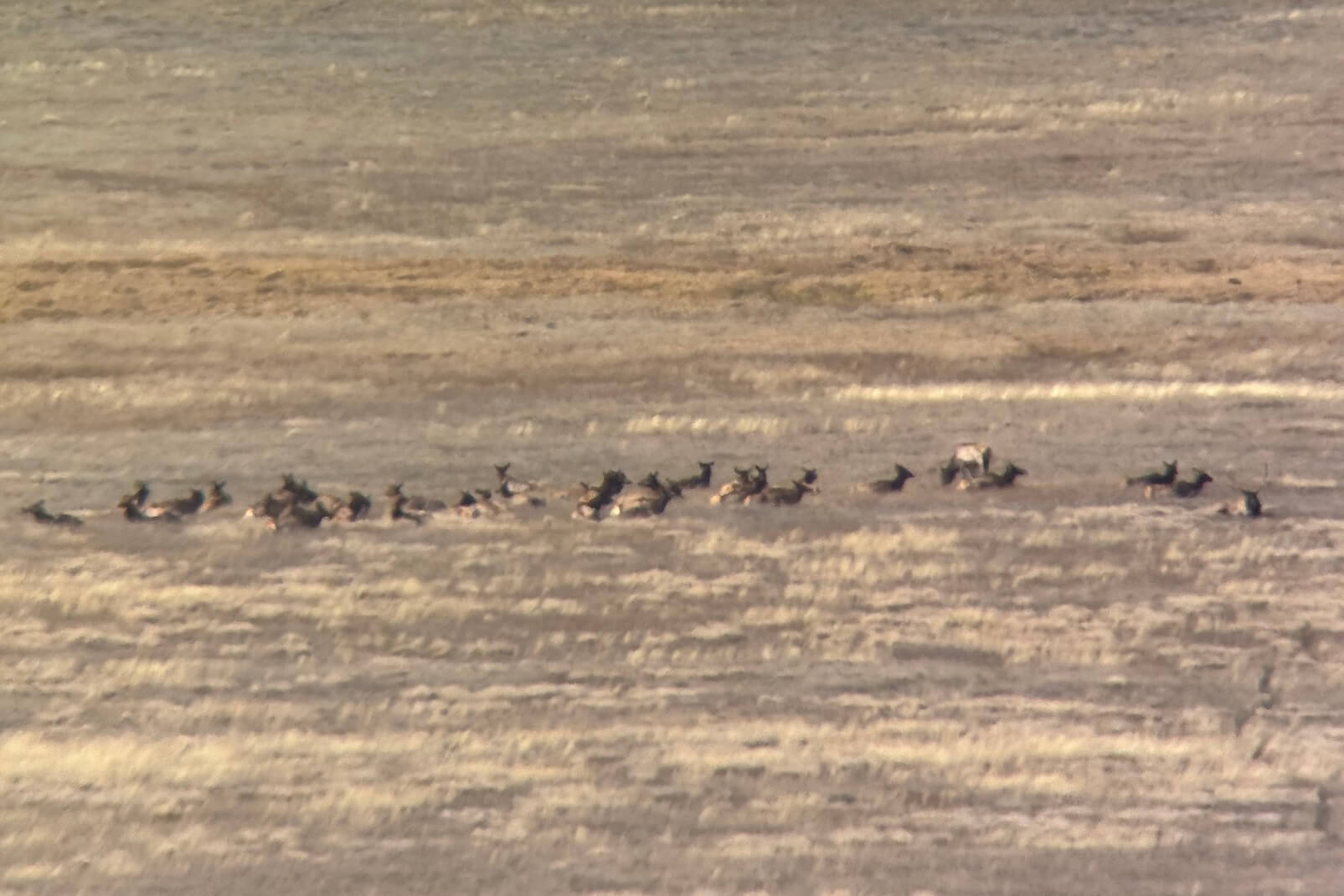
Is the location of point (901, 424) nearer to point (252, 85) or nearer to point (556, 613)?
point (556, 613)

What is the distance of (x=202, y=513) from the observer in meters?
0.64

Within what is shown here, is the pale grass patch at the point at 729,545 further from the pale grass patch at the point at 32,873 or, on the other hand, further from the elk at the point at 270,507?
the pale grass patch at the point at 32,873

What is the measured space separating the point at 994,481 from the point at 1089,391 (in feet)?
0.31

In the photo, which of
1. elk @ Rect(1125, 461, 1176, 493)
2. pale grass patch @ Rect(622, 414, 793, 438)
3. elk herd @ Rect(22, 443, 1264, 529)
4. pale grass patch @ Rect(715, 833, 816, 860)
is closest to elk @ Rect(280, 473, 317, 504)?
elk herd @ Rect(22, 443, 1264, 529)

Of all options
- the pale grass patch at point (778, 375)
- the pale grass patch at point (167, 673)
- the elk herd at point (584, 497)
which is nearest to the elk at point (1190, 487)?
the elk herd at point (584, 497)

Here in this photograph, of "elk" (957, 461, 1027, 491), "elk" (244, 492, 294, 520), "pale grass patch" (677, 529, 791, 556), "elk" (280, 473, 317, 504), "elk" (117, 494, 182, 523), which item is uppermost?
"elk" (957, 461, 1027, 491)

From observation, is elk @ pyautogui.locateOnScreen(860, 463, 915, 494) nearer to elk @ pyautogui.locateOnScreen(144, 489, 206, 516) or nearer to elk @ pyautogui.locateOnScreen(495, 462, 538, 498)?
elk @ pyautogui.locateOnScreen(495, 462, 538, 498)

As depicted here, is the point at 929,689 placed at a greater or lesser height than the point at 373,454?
lesser

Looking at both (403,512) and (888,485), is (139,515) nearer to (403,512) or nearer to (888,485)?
(403,512)

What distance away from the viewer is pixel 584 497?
64cm

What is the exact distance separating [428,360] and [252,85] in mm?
252

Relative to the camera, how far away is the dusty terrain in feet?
1.90

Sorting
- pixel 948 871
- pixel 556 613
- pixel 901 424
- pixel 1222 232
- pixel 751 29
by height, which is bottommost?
pixel 948 871

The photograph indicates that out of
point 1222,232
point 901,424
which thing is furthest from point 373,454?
point 1222,232
